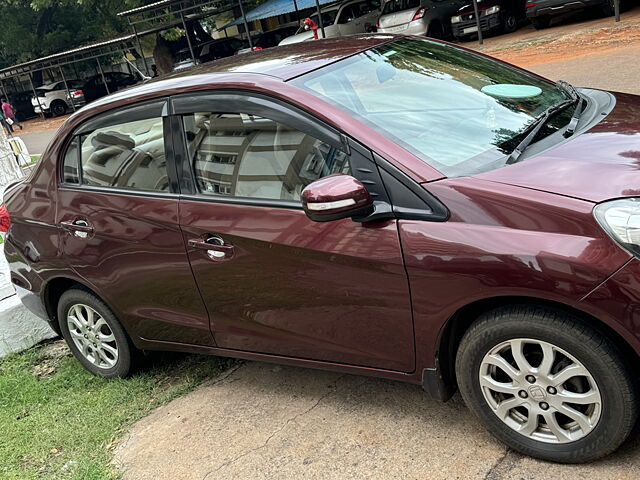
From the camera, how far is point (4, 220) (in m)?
4.43

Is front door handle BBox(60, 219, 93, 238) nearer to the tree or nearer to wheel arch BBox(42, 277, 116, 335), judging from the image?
wheel arch BBox(42, 277, 116, 335)

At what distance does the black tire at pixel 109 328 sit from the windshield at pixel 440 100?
6.31 feet

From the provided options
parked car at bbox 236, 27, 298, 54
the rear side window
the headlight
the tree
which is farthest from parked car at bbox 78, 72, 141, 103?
the headlight

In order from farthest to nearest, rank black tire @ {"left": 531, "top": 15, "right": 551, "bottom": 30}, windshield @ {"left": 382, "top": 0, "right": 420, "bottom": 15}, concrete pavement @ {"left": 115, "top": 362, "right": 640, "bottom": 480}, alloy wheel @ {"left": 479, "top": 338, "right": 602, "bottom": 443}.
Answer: windshield @ {"left": 382, "top": 0, "right": 420, "bottom": 15}
black tire @ {"left": 531, "top": 15, "right": 551, "bottom": 30}
concrete pavement @ {"left": 115, "top": 362, "right": 640, "bottom": 480}
alloy wheel @ {"left": 479, "top": 338, "right": 602, "bottom": 443}

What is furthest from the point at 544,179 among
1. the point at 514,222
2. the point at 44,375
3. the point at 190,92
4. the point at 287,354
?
the point at 44,375

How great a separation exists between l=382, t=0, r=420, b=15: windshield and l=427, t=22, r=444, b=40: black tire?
2.58ft

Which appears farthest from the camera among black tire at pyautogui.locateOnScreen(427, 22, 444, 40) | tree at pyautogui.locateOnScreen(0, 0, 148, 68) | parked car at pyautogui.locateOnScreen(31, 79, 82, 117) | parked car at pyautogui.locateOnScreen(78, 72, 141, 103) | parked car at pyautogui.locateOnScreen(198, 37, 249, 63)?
tree at pyautogui.locateOnScreen(0, 0, 148, 68)

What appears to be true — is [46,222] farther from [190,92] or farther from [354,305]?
[354,305]

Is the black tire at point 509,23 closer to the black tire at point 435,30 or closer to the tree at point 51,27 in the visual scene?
the black tire at point 435,30

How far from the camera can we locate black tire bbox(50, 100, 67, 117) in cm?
3145

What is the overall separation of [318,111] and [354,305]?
85cm

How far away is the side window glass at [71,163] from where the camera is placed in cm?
396

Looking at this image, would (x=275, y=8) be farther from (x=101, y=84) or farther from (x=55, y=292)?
(x=55, y=292)

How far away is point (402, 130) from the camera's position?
9.58ft
